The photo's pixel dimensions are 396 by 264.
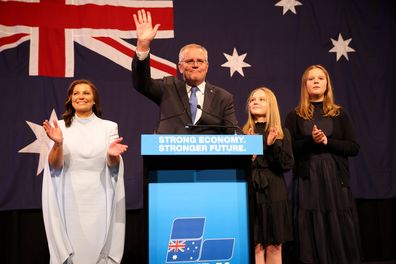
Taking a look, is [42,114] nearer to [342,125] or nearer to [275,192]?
[275,192]

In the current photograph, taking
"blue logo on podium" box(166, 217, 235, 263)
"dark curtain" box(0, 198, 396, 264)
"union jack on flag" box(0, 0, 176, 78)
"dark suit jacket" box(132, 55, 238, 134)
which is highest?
"union jack on flag" box(0, 0, 176, 78)

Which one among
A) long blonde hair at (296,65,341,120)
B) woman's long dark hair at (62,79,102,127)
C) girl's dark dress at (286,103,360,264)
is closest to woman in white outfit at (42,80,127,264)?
woman's long dark hair at (62,79,102,127)

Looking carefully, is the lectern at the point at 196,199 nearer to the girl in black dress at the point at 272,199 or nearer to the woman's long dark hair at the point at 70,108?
the girl in black dress at the point at 272,199

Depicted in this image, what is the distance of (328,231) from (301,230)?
0.64 ft

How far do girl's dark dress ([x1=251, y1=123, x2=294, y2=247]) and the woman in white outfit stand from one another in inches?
39.0

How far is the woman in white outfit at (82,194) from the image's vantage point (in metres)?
2.54

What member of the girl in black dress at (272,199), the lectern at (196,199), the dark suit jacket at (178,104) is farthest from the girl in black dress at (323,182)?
the lectern at (196,199)

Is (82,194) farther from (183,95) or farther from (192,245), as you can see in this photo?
(192,245)

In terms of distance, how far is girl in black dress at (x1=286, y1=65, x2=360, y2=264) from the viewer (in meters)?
2.91

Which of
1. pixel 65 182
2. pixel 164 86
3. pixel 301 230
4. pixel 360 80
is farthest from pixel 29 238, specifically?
pixel 360 80

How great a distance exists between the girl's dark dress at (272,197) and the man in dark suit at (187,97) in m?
Answer: 0.59

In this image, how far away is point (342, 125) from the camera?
10.1 feet

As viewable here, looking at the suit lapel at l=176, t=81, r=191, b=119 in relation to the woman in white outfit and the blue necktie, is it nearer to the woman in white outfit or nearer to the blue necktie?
the blue necktie

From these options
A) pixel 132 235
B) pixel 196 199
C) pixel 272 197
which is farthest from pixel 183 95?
pixel 132 235
